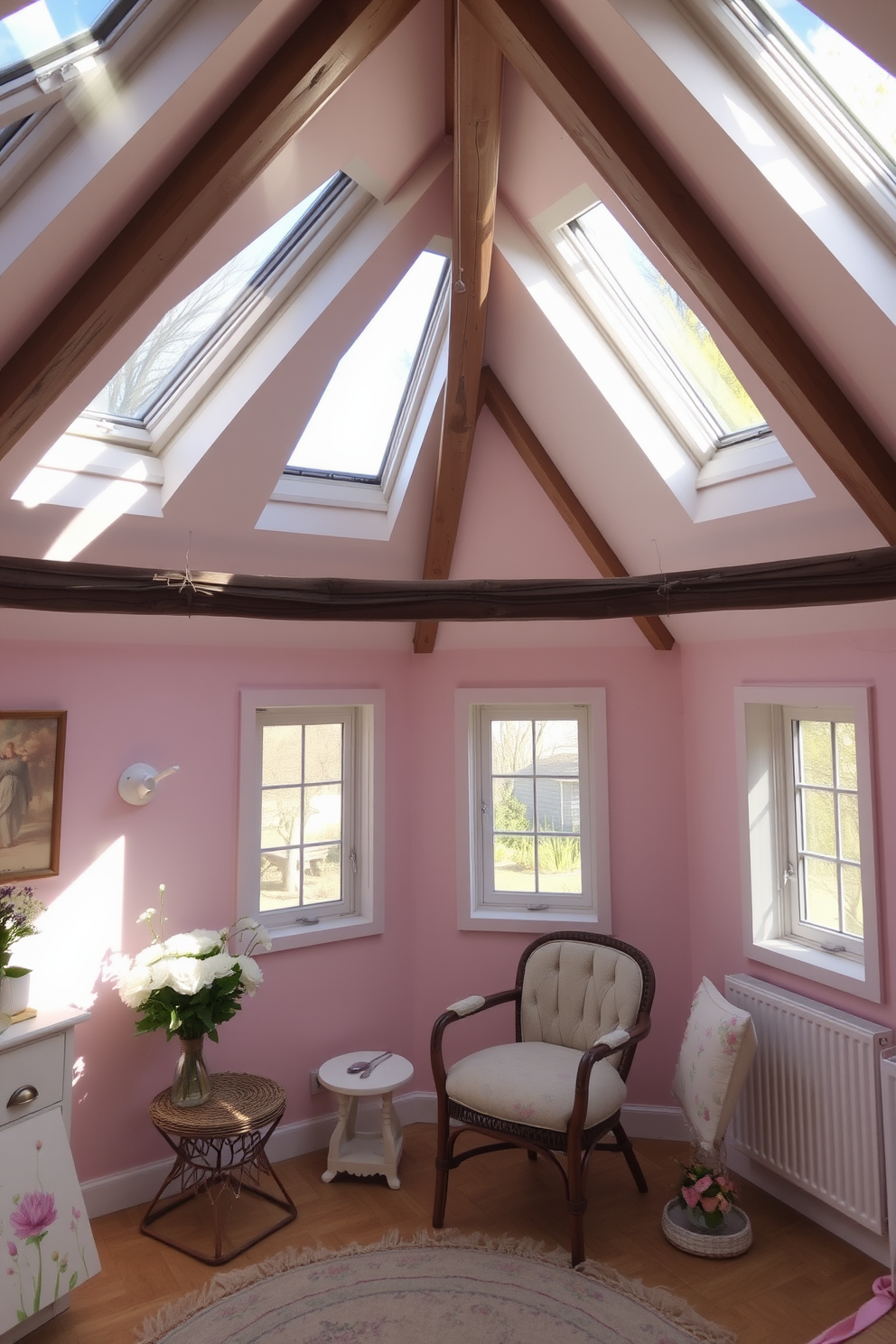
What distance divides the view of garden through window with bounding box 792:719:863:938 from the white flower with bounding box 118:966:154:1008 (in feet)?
9.18

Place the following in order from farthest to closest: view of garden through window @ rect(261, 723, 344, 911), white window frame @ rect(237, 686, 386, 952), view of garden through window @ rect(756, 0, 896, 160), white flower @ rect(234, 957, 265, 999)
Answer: view of garden through window @ rect(261, 723, 344, 911) < white window frame @ rect(237, 686, 386, 952) < white flower @ rect(234, 957, 265, 999) < view of garden through window @ rect(756, 0, 896, 160)

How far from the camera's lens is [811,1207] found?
12.3 feet

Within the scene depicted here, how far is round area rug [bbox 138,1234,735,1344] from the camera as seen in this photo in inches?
120

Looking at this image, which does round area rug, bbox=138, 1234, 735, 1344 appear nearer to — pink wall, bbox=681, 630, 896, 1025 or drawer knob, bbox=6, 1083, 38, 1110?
drawer knob, bbox=6, 1083, 38, 1110

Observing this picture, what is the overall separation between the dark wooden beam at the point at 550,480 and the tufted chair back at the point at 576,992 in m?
1.55

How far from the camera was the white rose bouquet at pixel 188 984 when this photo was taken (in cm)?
362

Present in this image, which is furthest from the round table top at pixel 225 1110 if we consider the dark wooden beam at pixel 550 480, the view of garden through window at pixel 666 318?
the view of garden through window at pixel 666 318

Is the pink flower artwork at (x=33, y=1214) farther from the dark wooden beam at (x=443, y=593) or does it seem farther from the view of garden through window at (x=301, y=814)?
the dark wooden beam at (x=443, y=593)

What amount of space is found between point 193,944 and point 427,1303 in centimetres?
155

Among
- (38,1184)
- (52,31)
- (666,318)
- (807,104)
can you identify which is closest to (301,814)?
(38,1184)

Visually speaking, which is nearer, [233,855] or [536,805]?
[233,855]

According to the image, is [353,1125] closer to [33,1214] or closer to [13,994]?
[33,1214]

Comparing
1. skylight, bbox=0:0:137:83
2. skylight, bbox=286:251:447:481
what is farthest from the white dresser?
skylight, bbox=0:0:137:83

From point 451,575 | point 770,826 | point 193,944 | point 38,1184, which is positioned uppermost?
point 451,575
